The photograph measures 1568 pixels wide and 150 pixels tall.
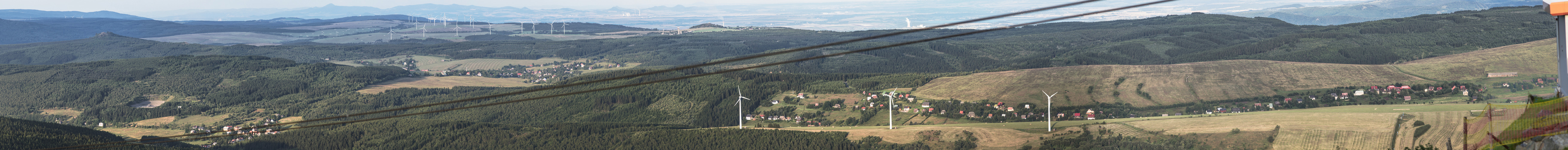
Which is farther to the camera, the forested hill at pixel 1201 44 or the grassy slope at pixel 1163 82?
the forested hill at pixel 1201 44

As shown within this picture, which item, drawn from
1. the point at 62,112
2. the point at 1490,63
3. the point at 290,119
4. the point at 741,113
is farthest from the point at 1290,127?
the point at 62,112

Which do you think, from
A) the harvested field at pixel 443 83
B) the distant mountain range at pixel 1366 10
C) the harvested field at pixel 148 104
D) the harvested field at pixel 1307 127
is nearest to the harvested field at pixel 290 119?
the harvested field at pixel 148 104

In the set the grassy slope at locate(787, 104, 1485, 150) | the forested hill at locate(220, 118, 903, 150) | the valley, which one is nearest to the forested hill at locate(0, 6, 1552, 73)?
the valley

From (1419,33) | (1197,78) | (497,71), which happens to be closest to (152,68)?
(497,71)

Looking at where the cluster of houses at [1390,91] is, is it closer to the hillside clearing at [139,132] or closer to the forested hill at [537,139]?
the forested hill at [537,139]

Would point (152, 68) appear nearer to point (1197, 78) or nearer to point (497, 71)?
point (497, 71)

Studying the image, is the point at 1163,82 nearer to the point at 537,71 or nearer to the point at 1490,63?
the point at 1490,63
